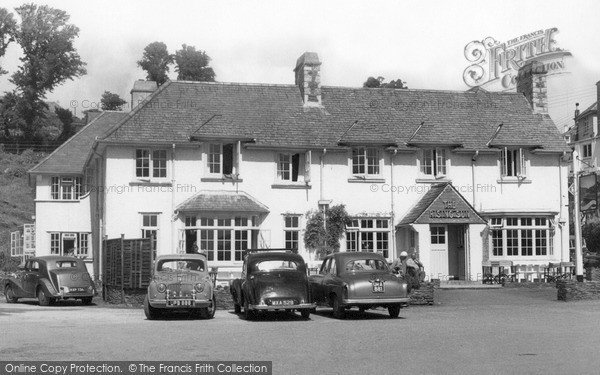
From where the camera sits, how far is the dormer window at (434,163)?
37969 millimetres

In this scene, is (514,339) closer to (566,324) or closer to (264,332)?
(566,324)

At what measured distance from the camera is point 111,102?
89.8m

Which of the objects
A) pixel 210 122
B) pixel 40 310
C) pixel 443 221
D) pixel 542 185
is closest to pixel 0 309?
pixel 40 310

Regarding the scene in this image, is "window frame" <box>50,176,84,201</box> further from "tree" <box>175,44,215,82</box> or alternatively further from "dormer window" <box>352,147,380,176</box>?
"tree" <box>175,44,215,82</box>

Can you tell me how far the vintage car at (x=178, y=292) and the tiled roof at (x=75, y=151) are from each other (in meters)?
22.7

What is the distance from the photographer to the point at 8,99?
79250mm

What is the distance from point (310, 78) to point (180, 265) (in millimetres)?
18265

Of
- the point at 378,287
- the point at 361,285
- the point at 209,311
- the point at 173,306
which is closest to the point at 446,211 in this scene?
the point at 378,287

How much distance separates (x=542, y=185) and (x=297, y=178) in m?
11.4

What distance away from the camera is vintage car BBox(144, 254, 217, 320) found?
21031 millimetres

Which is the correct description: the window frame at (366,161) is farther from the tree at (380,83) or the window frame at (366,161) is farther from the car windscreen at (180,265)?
the tree at (380,83)

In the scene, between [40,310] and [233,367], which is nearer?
[233,367]

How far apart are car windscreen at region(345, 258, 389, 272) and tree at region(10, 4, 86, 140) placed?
201 feet

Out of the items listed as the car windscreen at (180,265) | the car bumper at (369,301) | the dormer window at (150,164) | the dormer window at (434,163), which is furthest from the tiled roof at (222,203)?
the car bumper at (369,301)
